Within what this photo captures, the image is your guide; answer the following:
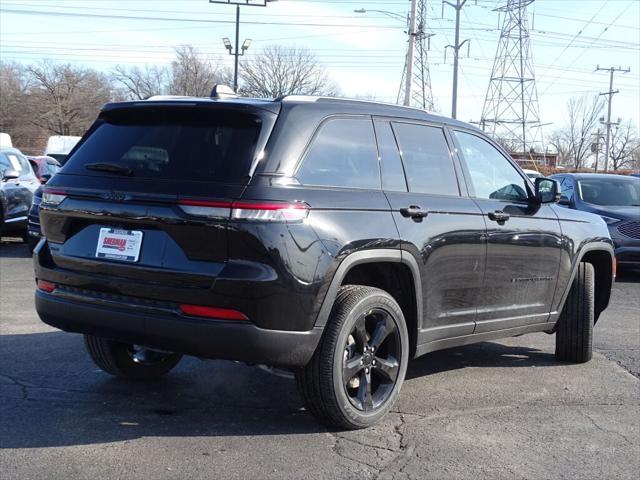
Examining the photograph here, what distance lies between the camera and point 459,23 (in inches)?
1489

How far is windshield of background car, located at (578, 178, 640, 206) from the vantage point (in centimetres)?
1284

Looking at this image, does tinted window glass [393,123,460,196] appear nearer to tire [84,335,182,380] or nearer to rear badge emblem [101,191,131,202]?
rear badge emblem [101,191,131,202]

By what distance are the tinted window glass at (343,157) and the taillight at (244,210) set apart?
30 centimetres

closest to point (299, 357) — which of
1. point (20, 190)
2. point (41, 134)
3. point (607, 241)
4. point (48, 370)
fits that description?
point (48, 370)

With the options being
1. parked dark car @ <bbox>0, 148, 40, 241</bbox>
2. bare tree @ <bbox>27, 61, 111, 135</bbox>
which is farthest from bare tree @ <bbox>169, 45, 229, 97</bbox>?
parked dark car @ <bbox>0, 148, 40, 241</bbox>

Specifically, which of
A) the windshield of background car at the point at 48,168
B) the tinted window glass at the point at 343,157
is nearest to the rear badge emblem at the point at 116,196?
the tinted window glass at the point at 343,157

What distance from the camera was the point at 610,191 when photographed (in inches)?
513

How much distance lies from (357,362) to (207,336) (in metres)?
0.97

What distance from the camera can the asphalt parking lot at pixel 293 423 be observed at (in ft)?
12.8

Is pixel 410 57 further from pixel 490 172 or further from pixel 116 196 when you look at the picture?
pixel 116 196

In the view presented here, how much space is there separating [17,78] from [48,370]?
241ft

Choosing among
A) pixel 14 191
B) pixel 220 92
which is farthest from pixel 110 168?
pixel 14 191

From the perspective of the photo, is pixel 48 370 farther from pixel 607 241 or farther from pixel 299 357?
pixel 607 241

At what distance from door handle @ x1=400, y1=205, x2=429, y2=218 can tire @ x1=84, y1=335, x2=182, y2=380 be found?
2.07m
